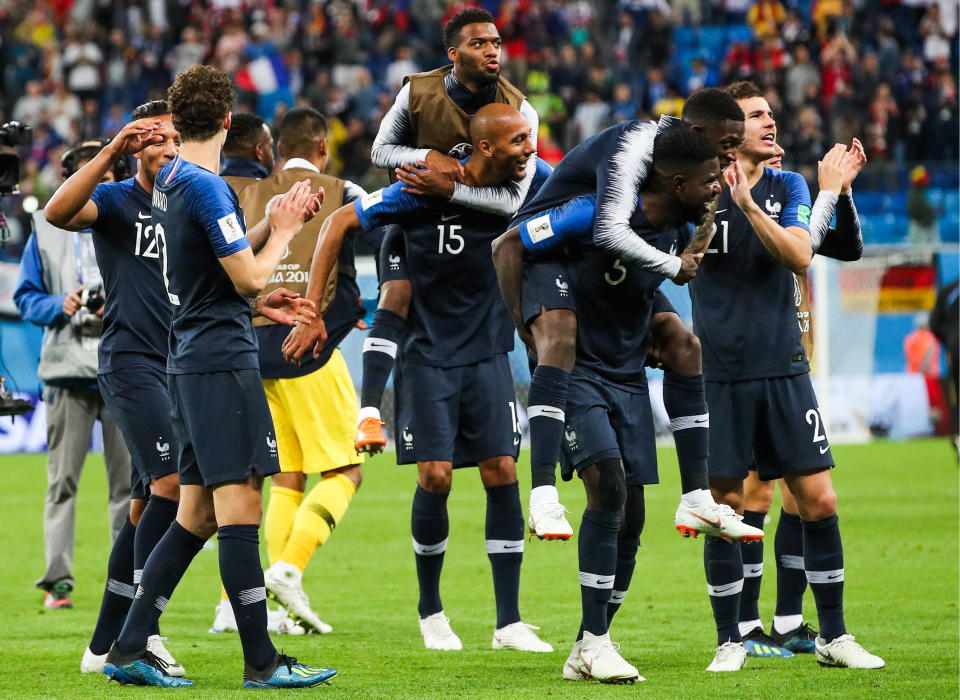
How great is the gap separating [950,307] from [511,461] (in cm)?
576

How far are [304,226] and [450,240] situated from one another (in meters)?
1.17

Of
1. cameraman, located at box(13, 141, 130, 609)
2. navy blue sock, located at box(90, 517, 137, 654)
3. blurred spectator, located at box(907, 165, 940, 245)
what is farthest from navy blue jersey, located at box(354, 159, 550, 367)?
blurred spectator, located at box(907, 165, 940, 245)

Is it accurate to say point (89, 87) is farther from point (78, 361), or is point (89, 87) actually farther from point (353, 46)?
point (78, 361)

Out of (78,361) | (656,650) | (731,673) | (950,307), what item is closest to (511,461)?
(656,650)

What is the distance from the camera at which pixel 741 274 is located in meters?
6.49

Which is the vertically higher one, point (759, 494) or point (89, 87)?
point (89, 87)

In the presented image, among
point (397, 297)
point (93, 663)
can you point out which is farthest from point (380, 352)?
point (93, 663)

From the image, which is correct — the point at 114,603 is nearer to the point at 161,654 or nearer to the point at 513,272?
the point at 161,654

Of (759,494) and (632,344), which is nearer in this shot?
(632,344)

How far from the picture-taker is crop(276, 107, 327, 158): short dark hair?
793cm

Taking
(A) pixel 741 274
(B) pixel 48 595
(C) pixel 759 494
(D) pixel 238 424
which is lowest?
(B) pixel 48 595

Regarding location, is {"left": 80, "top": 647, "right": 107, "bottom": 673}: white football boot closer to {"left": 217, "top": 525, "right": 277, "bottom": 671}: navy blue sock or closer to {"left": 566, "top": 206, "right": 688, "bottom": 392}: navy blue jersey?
{"left": 217, "top": 525, "right": 277, "bottom": 671}: navy blue sock

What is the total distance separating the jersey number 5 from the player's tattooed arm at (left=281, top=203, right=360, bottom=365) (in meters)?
0.40

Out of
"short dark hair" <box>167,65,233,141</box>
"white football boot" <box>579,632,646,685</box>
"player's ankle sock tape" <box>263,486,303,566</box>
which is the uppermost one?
"short dark hair" <box>167,65,233,141</box>
